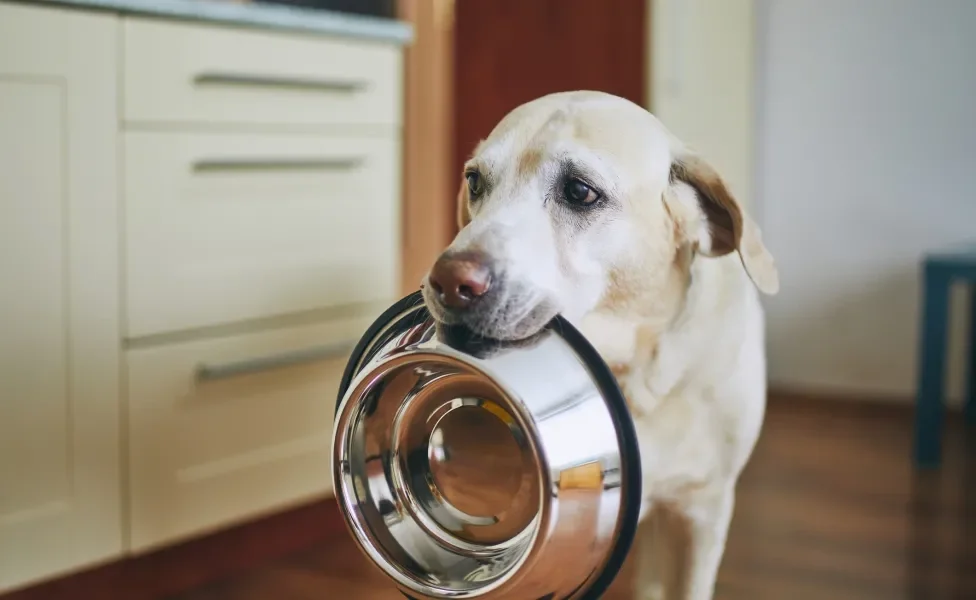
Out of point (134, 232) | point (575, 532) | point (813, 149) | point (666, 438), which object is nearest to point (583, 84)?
point (813, 149)

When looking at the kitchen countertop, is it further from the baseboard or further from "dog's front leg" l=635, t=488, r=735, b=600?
"dog's front leg" l=635, t=488, r=735, b=600

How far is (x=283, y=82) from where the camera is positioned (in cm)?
178

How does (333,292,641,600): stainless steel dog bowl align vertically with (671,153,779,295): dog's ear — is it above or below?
below

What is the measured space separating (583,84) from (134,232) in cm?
194

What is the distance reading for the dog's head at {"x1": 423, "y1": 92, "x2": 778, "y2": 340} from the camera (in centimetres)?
99

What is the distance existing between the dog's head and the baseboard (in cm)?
94

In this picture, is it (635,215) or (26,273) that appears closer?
(635,215)

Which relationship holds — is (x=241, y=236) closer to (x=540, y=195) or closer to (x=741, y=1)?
(x=540, y=195)

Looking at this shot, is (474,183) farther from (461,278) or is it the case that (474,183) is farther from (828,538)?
(828,538)

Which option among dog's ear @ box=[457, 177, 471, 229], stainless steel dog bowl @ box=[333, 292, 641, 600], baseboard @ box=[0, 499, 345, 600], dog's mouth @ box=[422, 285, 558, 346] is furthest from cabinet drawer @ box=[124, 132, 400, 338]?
dog's mouth @ box=[422, 285, 558, 346]

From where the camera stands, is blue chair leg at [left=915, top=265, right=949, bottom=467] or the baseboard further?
blue chair leg at [left=915, top=265, right=949, bottom=467]

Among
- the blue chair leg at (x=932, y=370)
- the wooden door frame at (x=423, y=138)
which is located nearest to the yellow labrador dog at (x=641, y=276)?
the wooden door frame at (x=423, y=138)

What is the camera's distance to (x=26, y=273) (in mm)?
1457

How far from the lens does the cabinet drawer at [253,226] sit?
161 centimetres
